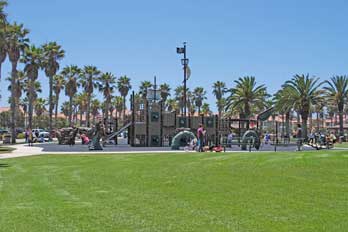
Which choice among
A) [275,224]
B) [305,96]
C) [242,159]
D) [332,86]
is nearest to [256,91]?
[305,96]

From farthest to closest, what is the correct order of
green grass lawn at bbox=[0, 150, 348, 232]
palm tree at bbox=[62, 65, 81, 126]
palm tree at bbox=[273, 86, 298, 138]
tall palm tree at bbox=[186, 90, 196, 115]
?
1. tall palm tree at bbox=[186, 90, 196, 115]
2. palm tree at bbox=[62, 65, 81, 126]
3. palm tree at bbox=[273, 86, 298, 138]
4. green grass lawn at bbox=[0, 150, 348, 232]

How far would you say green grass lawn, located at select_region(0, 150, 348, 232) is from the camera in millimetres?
8820

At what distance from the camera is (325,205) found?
34.3ft

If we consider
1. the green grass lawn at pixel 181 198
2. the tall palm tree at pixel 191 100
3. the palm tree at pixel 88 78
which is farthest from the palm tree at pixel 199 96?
the green grass lawn at pixel 181 198

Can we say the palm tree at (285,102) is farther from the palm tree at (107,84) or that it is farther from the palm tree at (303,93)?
the palm tree at (107,84)

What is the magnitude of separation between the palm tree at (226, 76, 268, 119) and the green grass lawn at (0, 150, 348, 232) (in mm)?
51819

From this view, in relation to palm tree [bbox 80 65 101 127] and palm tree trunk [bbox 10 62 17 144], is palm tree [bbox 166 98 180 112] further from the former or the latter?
palm tree trunk [bbox 10 62 17 144]

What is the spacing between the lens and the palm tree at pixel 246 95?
70.7m

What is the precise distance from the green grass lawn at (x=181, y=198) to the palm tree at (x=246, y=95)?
51819mm

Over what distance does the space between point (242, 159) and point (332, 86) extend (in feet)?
190

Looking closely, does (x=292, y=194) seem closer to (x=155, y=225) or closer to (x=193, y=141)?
(x=155, y=225)

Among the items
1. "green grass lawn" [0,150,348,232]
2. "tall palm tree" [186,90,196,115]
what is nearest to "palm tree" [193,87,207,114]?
"tall palm tree" [186,90,196,115]

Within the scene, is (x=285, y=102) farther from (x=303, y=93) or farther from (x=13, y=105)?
(x=13, y=105)

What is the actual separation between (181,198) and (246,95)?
60.1 meters
